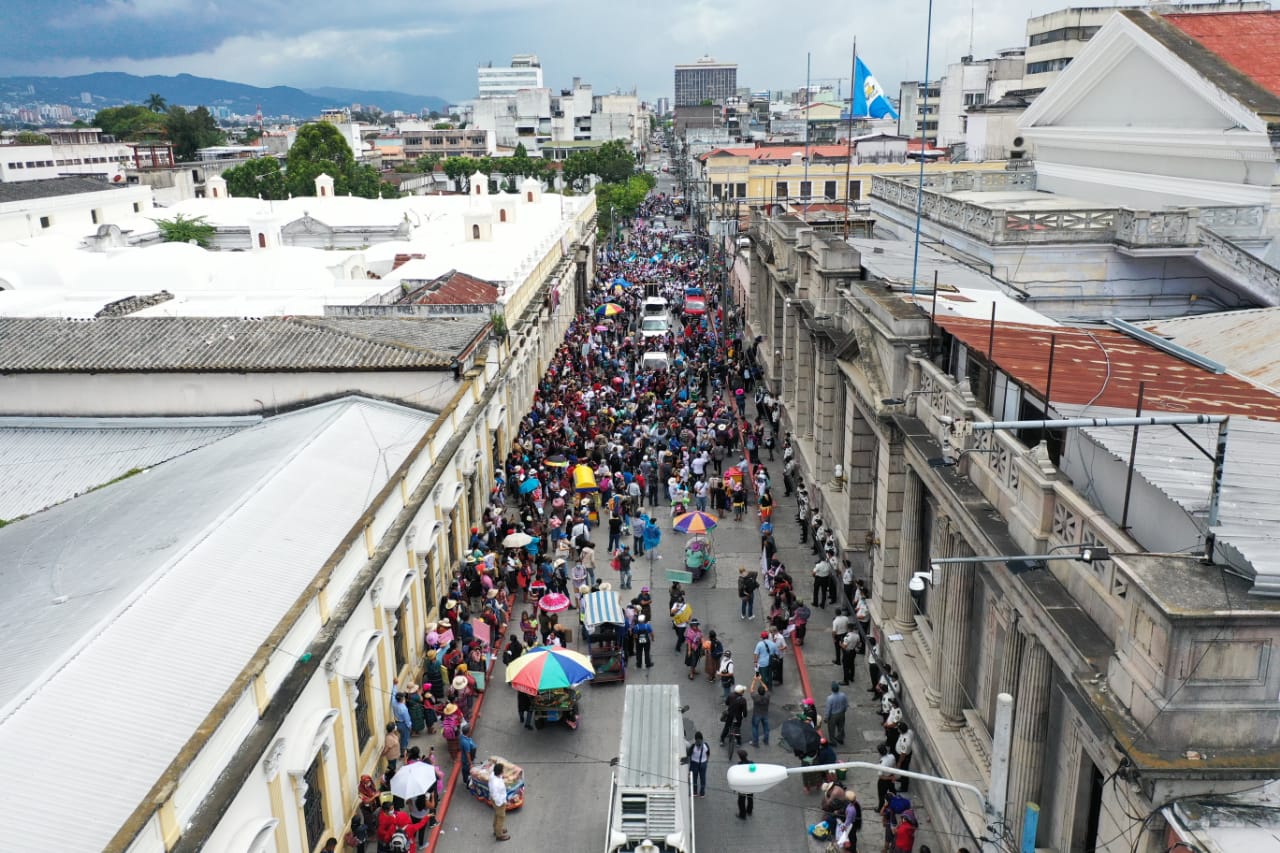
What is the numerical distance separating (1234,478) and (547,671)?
39.2ft

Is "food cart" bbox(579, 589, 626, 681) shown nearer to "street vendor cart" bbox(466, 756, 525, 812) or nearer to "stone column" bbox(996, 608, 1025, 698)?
"street vendor cart" bbox(466, 756, 525, 812)

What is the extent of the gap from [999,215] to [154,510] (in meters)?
18.2

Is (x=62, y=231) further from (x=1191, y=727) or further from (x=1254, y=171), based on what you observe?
(x=1191, y=727)

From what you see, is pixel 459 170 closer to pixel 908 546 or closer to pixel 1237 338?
pixel 908 546

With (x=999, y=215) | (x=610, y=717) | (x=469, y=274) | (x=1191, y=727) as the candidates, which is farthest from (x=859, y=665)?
(x=469, y=274)

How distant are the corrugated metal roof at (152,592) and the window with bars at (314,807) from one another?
2038 millimetres

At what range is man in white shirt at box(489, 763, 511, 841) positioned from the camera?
1644 cm

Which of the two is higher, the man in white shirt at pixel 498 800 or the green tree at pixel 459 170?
the green tree at pixel 459 170

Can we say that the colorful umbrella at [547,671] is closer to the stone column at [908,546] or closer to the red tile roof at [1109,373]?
the stone column at [908,546]

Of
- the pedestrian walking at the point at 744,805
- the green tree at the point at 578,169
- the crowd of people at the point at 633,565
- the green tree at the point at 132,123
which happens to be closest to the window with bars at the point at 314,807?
the crowd of people at the point at 633,565

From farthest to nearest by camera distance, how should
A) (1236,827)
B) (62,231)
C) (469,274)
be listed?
1. (62,231)
2. (469,274)
3. (1236,827)

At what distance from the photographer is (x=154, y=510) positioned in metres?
18.8

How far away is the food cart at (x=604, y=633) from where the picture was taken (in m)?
21.2

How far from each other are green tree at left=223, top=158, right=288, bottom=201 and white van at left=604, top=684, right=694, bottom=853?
91.0 meters
